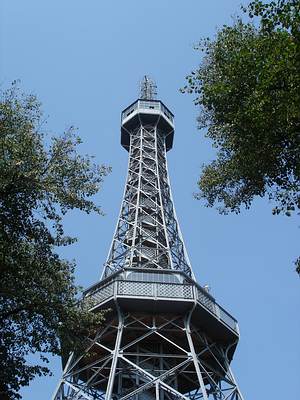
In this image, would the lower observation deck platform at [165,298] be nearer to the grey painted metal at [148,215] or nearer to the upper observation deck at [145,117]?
the grey painted metal at [148,215]

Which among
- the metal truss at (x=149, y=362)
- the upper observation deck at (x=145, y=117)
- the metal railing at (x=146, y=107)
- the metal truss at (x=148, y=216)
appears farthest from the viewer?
the metal railing at (x=146, y=107)

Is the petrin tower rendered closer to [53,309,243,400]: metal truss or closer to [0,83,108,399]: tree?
[53,309,243,400]: metal truss

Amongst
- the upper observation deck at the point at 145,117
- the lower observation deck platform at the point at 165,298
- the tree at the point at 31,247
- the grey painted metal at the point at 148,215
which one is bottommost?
the tree at the point at 31,247

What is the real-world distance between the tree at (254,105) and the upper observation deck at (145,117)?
3598 cm

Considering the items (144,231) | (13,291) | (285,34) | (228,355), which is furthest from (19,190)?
(144,231)

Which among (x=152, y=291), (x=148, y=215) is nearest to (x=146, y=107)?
(x=148, y=215)

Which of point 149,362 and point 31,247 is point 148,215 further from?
point 31,247

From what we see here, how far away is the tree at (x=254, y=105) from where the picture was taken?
45.1 ft

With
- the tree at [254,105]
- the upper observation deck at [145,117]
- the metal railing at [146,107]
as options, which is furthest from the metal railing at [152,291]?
the metal railing at [146,107]

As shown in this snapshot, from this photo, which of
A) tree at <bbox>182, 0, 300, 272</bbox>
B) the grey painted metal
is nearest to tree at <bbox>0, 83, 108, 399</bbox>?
tree at <bbox>182, 0, 300, 272</bbox>

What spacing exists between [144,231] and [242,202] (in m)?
25.4

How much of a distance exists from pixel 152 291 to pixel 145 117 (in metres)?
25.9

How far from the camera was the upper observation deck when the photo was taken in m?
53.6

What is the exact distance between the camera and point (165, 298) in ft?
99.2
